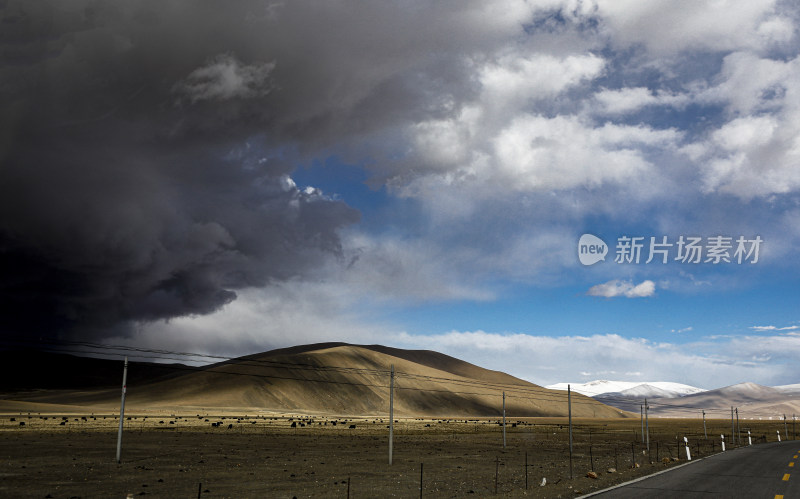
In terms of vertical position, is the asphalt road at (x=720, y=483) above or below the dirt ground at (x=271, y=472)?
above

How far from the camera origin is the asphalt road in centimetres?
2219

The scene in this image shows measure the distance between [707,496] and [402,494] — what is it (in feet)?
40.9

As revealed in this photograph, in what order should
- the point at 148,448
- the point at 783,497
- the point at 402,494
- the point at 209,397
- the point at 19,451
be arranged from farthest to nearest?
the point at 209,397 < the point at 148,448 < the point at 19,451 < the point at 402,494 < the point at 783,497

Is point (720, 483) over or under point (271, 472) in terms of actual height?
over

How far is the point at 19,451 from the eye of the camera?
47156mm

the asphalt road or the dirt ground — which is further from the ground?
the asphalt road

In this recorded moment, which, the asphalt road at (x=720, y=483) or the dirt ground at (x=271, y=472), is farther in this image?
the dirt ground at (x=271, y=472)

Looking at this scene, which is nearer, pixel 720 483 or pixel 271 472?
pixel 720 483

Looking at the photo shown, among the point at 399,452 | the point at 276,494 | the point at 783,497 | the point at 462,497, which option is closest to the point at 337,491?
the point at 276,494

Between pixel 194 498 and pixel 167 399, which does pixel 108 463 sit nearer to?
pixel 194 498

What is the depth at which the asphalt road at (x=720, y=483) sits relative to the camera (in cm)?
2219

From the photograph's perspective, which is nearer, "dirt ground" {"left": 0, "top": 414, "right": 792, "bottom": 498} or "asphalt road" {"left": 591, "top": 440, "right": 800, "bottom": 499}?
"asphalt road" {"left": 591, "top": 440, "right": 800, "bottom": 499}

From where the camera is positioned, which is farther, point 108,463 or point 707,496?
point 108,463

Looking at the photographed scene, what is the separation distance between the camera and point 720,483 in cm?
2639
